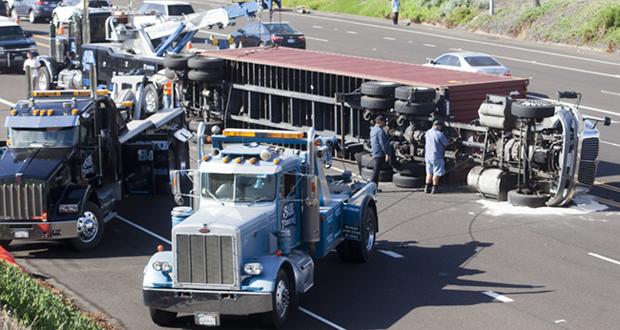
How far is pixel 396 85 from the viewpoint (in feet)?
81.5

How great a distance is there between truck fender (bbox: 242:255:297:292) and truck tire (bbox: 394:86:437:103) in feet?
31.1

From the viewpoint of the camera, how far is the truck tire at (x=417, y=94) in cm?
2378

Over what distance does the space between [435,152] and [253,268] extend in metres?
9.46

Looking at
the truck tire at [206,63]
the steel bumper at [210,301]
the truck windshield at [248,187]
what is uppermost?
the truck tire at [206,63]

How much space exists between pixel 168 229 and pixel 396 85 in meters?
6.73

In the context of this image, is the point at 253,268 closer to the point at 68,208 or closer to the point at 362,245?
the point at 362,245

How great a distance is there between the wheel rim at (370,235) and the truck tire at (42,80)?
20597mm

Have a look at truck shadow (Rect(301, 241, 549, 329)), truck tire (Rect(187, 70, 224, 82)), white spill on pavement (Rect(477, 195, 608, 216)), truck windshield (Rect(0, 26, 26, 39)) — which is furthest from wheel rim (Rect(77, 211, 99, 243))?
truck windshield (Rect(0, 26, 26, 39))

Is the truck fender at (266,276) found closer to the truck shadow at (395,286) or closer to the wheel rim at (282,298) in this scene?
the wheel rim at (282,298)

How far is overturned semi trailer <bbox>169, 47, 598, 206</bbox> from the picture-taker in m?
22.1

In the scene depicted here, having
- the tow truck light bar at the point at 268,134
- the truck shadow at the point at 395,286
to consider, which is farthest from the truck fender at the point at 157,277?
the tow truck light bar at the point at 268,134

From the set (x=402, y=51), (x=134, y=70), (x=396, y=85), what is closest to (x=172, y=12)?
(x=402, y=51)

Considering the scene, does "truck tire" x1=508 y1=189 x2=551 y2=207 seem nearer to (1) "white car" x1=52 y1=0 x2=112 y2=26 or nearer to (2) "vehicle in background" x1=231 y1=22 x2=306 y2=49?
(2) "vehicle in background" x1=231 y1=22 x2=306 y2=49

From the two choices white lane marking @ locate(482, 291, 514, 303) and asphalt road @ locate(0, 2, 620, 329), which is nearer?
asphalt road @ locate(0, 2, 620, 329)
